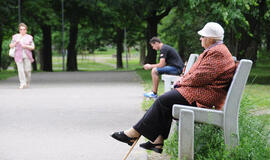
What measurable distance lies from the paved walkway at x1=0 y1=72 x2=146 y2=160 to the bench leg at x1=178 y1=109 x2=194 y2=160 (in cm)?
69

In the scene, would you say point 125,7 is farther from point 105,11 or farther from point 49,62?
point 49,62

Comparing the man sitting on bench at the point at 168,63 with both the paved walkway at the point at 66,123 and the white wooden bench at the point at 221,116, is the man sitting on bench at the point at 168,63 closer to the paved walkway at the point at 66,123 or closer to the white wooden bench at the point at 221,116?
the paved walkway at the point at 66,123

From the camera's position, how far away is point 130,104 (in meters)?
10.3

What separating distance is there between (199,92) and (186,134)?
0.50m

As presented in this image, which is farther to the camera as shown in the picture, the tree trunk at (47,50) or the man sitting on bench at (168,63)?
the tree trunk at (47,50)

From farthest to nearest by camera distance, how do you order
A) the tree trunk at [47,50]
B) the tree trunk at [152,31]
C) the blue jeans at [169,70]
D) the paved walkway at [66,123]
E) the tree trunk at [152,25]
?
1. the tree trunk at [47,50]
2. the tree trunk at [152,31]
3. the tree trunk at [152,25]
4. the blue jeans at [169,70]
5. the paved walkway at [66,123]

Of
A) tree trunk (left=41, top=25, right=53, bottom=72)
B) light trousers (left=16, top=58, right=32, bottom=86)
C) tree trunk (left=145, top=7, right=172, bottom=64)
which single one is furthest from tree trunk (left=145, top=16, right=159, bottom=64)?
light trousers (left=16, top=58, right=32, bottom=86)

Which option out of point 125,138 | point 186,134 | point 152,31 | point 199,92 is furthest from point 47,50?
point 186,134

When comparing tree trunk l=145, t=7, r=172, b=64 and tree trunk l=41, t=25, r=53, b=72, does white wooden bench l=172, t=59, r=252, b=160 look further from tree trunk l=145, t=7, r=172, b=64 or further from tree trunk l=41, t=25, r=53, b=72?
tree trunk l=41, t=25, r=53, b=72

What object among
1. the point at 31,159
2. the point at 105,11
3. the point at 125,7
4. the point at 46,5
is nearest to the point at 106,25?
the point at 105,11

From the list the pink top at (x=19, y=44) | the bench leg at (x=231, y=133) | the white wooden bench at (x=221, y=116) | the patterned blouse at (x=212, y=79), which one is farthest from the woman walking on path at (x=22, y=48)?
the bench leg at (x=231, y=133)

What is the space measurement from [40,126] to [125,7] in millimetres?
13974

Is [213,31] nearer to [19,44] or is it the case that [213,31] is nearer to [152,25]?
[19,44]

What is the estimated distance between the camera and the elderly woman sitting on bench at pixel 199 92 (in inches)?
192
